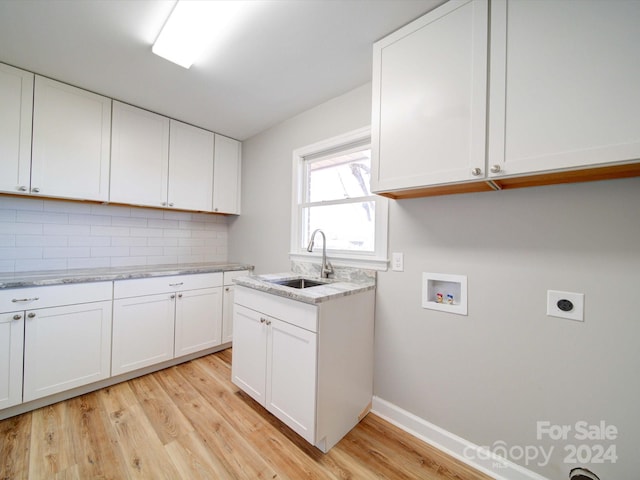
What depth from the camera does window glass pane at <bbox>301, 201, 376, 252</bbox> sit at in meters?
2.00

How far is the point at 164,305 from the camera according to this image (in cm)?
231

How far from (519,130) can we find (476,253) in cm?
64

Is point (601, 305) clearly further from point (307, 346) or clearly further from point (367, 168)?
point (367, 168)

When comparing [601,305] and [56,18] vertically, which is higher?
[56,18]

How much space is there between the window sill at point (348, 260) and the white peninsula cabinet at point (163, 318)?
0.95 meters

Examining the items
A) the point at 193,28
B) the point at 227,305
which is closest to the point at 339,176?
the point at 193,28

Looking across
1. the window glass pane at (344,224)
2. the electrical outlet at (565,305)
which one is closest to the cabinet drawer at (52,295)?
the window glass pane at (344,224)

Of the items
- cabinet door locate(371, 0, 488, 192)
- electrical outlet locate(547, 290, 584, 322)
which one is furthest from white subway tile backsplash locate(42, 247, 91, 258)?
electrical outlet locate(547, 290, 584, 322)

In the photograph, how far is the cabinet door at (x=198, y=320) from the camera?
2.42m

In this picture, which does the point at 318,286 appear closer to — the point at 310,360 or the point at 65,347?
the point at 310,360

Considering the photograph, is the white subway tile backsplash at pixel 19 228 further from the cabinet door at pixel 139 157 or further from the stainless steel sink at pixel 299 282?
the stainless steel sink at pixel 299 282

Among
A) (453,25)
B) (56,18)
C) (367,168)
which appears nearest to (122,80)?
(56,18)

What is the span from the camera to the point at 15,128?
1851mm

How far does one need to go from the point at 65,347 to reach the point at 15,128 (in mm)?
1642
